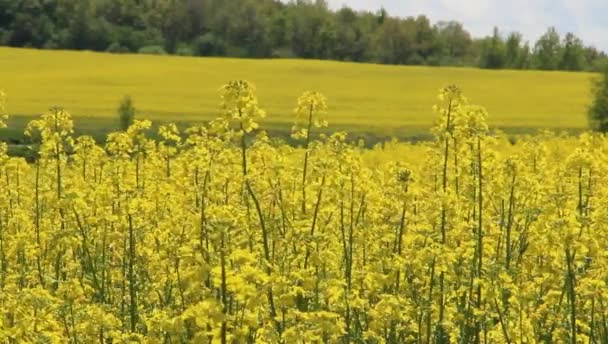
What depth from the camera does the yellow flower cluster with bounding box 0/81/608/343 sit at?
4352mm

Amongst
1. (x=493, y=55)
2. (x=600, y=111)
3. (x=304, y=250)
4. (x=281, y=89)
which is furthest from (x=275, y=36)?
(x=304, y=250)

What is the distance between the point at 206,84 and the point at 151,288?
40.8 metres

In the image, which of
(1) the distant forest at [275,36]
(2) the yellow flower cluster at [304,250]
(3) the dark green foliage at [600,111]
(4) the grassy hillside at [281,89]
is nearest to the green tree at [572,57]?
(1) the distant forest at [275,36]

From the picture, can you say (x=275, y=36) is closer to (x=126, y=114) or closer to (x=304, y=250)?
(x=126, y=114)

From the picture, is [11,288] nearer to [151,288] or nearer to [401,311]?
[151,288]

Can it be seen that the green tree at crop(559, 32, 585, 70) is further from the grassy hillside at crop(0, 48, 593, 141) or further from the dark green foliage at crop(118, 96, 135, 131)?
the dark green foliage at crop(118, 96, 135, 131)

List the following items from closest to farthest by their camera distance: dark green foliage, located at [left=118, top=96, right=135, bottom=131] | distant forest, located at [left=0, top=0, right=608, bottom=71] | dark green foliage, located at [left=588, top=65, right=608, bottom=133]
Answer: dark green foliage, located at [left=118, top=96, right=135, bottom=131] < dark green foliage, located at [left=588, top=65, right=608, bottom=133] < distant forest, located at [left=0, top=0, right=608, bottom=71]

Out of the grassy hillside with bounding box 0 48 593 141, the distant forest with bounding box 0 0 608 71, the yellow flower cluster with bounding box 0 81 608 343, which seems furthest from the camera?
the distant forest with bounding box 0 0 608 71

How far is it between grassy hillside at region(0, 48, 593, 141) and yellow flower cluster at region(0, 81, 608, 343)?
25.4 m

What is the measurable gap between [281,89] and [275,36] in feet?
115

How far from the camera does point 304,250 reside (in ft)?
16.2

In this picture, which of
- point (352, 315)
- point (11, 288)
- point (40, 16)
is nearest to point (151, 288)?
point (11, 288)

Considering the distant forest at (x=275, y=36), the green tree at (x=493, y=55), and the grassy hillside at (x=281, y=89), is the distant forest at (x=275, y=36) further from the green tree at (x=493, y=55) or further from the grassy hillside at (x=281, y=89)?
the grassy hillside at (x=281, y=89)

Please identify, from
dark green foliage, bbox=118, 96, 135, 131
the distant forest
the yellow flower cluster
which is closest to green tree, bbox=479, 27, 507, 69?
the distant forest
